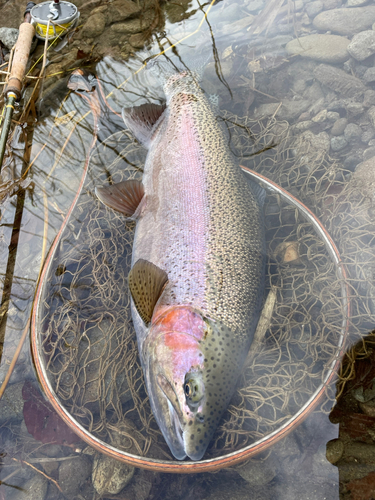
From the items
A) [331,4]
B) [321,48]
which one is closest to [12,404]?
[321,48]

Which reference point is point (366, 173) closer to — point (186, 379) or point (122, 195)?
point (122, 195)

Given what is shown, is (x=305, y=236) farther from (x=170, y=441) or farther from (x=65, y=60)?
(x=65, y=60)

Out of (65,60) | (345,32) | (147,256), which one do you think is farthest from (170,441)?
(345,32)

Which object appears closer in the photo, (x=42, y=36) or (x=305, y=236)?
(x=305, y=236)

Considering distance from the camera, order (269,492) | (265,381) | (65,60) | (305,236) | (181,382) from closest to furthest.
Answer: (181,382)
(269,492)
(265,381)
(305,236)
(65,60)

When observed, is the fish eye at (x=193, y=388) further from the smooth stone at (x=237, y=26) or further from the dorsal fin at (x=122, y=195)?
the smooth stone at (x=237, y=26)

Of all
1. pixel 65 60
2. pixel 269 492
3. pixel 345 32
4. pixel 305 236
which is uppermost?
pixel 65 60
